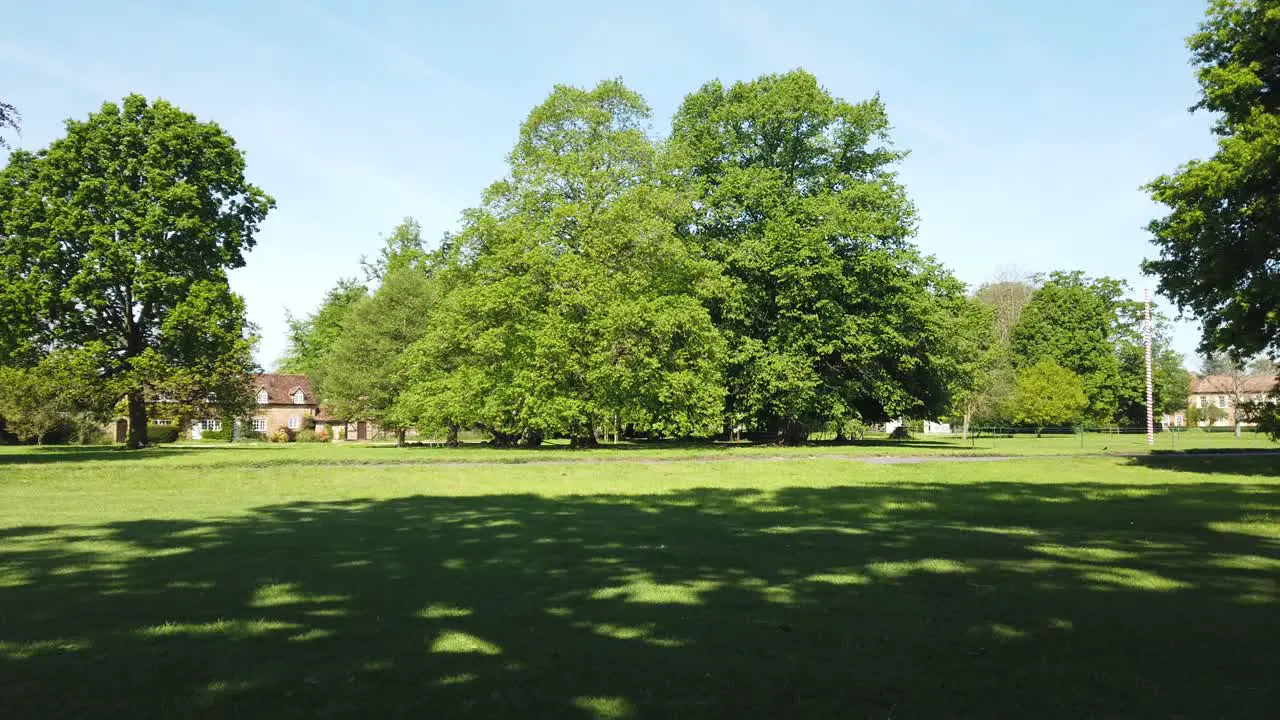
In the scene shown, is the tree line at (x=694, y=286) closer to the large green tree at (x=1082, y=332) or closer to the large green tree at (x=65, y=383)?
the large green tree at (x=65, y=383)

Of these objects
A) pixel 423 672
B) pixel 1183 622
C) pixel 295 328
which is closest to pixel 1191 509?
pixel 1183 622

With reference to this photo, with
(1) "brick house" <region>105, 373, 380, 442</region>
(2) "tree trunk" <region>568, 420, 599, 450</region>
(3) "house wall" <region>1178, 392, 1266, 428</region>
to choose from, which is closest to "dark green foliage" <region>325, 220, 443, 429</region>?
(2) "tree trunk" <region>568, 420, 599, 450</region>

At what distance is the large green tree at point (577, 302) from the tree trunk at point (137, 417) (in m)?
15.0

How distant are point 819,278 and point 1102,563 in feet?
117

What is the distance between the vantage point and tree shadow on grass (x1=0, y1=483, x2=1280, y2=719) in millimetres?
5121

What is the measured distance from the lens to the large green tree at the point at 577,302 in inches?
Answer: 1602

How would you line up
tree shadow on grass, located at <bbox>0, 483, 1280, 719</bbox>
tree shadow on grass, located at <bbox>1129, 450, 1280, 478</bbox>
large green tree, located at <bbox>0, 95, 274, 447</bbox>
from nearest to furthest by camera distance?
tree shadow on grass, located at <bbox>0, 483, 1280, 719</bbox>, tree shadow on grass, located at <bbox>1129, 450, 1280, 478</bbox>, large green tree, located at <bbox>0, 95, 274, 447</bbox>

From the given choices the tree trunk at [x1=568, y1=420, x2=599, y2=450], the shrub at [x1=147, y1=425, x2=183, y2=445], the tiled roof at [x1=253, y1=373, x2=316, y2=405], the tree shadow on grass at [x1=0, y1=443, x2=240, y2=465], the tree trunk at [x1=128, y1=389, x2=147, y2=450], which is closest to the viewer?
the tree shadow on grass at [x1=0, y1=443, x2=240, y2=465]

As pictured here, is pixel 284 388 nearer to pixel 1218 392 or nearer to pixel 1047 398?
pixel 1047 398

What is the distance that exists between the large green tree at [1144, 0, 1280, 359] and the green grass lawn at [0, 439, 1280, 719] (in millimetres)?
11751

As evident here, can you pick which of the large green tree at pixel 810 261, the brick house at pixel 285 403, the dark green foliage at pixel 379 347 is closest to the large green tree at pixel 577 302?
the large green tree at pixel 810 261

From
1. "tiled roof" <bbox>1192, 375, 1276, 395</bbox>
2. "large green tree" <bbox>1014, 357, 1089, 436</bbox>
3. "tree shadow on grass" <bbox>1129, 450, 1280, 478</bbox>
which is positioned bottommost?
"tree shadow on grass" <bbox>1129, 450, 1280, 478</bbox>

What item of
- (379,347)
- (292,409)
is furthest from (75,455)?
(292,409)

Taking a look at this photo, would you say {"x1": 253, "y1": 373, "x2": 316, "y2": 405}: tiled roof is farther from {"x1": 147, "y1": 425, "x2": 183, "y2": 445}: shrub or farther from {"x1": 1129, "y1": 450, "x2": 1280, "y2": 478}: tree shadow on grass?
{"x1": 1129, "y1": 450, "x2": 1280, "y2": 478}: tree shadow on grass
